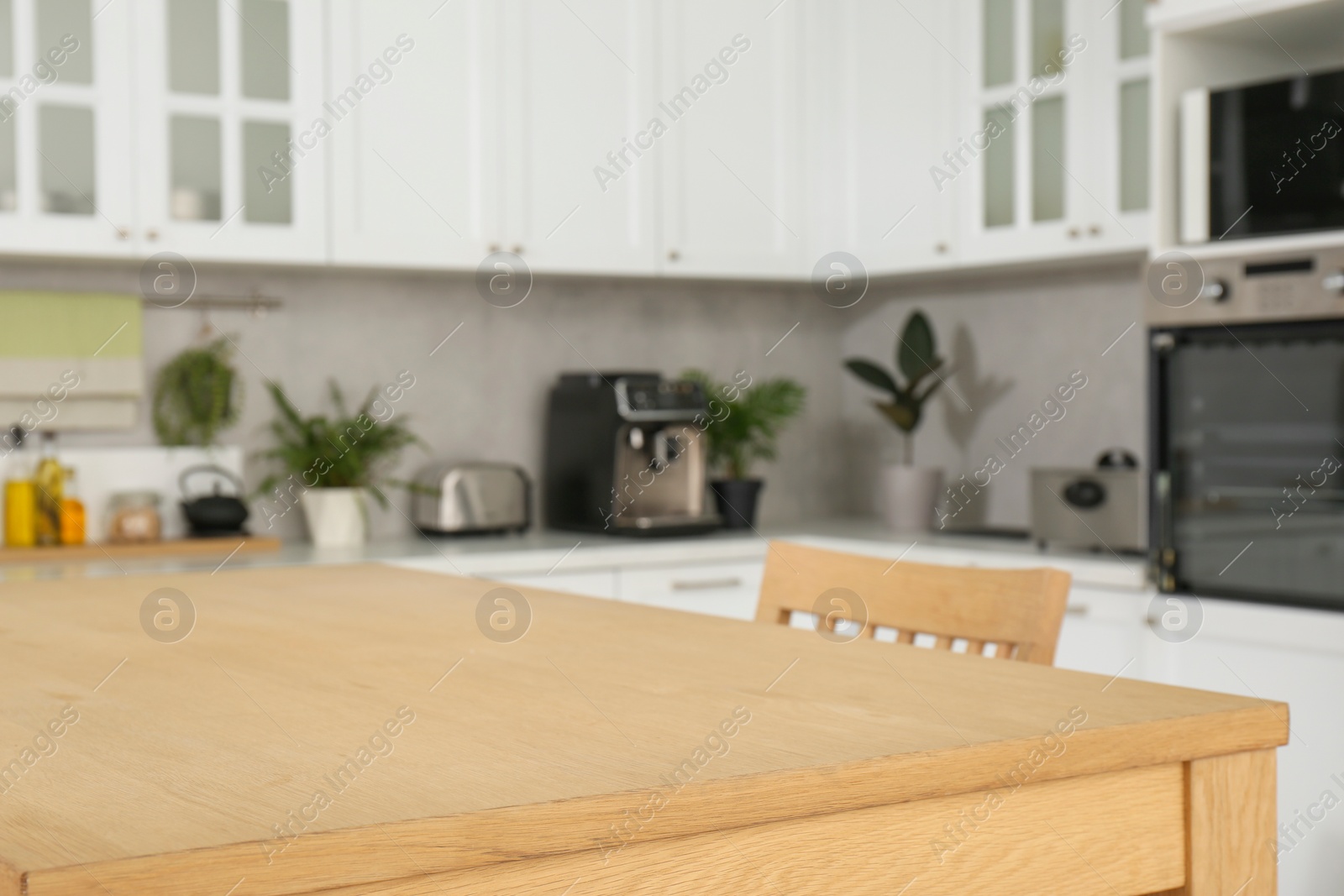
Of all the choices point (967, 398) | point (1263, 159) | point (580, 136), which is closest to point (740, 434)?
point (967, 398)

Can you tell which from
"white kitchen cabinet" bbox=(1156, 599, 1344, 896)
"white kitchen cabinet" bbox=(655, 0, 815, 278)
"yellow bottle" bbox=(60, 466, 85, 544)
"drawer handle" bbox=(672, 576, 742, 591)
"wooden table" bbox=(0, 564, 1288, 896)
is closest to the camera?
"wooden table" bbox=(0, 564, 1288, 896)

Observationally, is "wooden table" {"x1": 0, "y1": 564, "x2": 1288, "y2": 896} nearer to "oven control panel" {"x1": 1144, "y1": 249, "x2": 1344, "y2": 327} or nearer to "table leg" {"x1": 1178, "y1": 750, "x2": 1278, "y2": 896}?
"table leg" {"x1": 1178, "y1": 750, "x2": 1278, "y2": 896}

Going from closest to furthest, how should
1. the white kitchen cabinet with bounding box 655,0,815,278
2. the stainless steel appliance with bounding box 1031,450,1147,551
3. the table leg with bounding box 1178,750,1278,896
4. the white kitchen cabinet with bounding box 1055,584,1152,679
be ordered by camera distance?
the table leg with bounding box 1178,750,1278,896
the white kitchen cabinet with bounding box 1055,584,1152,679
the stainless steel appliance with bounding box 1031,450,1147,551
the white kitchen cabinet with bounding box 655,0,815,278

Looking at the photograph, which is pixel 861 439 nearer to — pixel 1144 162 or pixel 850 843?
pixel 1144 162

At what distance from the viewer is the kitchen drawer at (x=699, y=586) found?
10.7 feet

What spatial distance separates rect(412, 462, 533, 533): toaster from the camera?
347cm

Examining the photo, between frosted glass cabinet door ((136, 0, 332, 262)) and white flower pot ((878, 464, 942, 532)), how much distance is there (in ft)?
5.15

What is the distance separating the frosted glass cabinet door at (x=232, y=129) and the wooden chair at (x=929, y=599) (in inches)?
73.8

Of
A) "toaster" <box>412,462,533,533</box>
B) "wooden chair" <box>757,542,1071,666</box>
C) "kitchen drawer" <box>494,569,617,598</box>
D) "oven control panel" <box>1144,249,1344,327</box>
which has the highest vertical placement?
"oven control panel" <box>1144,249,1344,327</box>

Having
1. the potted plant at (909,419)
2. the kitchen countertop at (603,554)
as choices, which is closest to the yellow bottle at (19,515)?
the kitchen countertop at (603,554)

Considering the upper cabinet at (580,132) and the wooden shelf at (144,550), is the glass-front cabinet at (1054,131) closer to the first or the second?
the upper cabinet at (580,132)

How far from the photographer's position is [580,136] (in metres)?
3.41

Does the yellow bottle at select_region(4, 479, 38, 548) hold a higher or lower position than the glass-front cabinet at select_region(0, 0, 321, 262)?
lower

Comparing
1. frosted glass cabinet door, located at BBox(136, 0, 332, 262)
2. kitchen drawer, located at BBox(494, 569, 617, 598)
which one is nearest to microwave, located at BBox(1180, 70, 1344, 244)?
kitchen drawer, located at BBox(494, 569, 617, 598)
